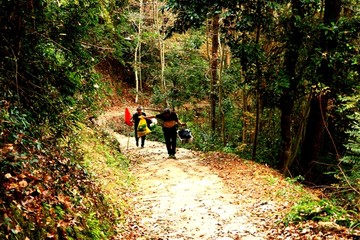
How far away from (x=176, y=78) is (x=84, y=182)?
16.9 metres

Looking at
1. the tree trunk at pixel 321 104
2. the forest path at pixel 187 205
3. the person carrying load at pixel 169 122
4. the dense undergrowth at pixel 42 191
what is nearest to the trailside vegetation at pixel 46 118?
the dense undergrowth at pixel 42 191

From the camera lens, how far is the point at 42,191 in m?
4.40

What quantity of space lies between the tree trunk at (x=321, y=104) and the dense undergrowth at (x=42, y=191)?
6.72 meters

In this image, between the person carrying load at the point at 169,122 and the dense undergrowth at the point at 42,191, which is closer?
the dense undergrowth at the point at 42,191

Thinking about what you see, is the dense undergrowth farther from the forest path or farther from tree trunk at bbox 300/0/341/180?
tree trunk at bbox 300/0/341/180

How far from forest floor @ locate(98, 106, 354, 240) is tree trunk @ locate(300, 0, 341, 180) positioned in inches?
96.6

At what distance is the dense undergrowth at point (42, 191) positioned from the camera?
146 inches

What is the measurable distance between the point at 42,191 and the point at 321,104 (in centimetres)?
981

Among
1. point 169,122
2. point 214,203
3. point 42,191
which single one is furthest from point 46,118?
point 169,122

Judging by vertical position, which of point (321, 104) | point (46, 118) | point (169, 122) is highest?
point (46, 118)

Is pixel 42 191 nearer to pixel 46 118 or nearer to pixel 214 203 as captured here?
pixel 46 118

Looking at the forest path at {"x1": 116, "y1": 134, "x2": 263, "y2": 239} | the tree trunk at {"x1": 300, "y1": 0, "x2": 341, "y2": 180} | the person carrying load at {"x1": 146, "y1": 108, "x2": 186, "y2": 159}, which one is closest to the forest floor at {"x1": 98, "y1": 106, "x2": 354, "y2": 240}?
the forest path at {"x1": 116, "y1": 134, "x2": 263, "y2": 239}

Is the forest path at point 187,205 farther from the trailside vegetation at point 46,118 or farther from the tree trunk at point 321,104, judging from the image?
the tree trunk at point 321,104

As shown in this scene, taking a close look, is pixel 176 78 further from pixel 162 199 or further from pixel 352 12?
pixel 162 199
